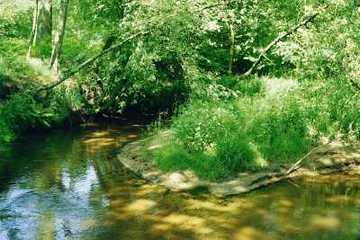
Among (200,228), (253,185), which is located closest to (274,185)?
(253,185)

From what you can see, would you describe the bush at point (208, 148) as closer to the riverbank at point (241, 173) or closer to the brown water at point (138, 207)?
the riverbank at point (241, 173)

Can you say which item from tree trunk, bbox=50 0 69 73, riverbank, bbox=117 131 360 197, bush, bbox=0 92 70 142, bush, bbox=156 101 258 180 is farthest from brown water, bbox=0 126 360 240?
tree trunk, bbox=50 0 69 73

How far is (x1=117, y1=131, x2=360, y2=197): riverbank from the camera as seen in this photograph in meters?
13.5

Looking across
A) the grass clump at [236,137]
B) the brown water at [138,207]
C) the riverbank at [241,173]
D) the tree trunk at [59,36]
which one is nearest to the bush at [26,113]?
the brown water at [138,207]

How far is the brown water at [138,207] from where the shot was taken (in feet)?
35.5

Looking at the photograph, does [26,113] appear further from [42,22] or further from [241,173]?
[42,22]

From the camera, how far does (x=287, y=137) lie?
15523 mm

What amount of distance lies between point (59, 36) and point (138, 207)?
8537 mm

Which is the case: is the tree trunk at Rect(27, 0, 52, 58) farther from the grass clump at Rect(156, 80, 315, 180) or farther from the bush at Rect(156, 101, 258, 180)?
the bush at Rect(156, 101, 258, 180)

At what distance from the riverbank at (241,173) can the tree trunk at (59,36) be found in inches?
181

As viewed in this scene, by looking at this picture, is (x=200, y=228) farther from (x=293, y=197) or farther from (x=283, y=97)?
(x=283, y=97)

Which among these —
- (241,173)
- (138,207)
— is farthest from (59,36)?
(138,207)

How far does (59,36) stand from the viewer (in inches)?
731

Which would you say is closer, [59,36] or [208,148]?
[208,148]
